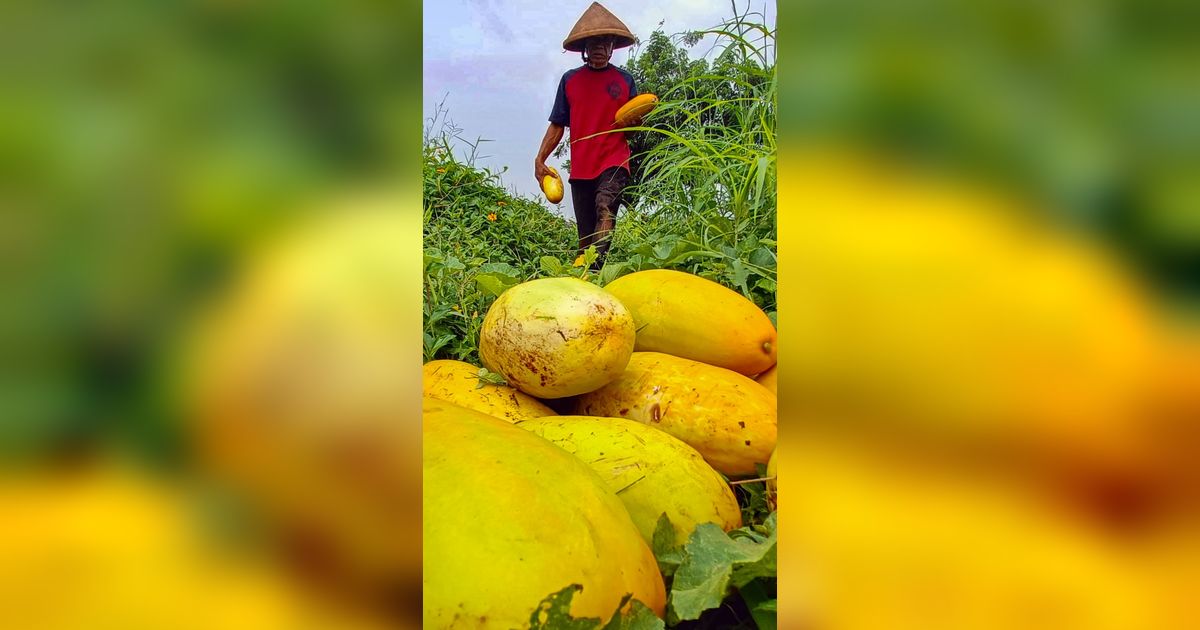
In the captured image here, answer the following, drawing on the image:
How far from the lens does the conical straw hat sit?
73cm

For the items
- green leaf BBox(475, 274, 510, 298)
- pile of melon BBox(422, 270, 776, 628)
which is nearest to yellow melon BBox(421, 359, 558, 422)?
pile of melon BBox(422, 270, 776, 628)

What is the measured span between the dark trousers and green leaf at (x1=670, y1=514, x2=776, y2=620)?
0.42 m

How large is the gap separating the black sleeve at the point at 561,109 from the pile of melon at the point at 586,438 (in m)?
0.18

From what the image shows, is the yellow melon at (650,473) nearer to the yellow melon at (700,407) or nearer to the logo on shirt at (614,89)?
the yellow melon at (700,407)

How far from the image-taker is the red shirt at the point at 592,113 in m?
0.77
